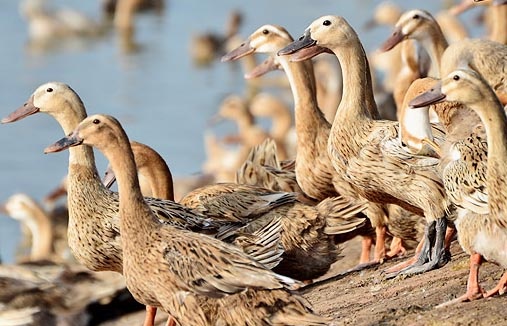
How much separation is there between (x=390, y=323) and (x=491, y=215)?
807mm

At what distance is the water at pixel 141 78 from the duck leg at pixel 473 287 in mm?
10008

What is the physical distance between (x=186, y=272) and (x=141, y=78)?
20.4m

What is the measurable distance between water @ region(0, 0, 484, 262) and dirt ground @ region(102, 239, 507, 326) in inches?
319

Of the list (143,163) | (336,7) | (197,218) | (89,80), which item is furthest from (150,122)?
(197,218)

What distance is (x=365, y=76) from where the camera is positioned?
10.4 meters

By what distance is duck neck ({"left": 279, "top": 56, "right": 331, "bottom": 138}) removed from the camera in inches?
442

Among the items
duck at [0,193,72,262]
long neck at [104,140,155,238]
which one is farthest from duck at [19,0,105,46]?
long neck at [104,140,155,238]

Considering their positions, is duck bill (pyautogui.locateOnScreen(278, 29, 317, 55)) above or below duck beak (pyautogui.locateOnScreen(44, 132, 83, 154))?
above

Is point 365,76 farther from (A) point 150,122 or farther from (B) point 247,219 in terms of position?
(A) point 150,122

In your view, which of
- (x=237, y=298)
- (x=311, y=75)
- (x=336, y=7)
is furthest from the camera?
(x=336, y=7)

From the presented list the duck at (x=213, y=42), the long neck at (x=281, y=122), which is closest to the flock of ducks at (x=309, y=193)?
the long neck at (x=281, y=122)

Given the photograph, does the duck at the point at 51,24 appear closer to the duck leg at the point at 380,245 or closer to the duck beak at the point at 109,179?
the duck beak at the point at 109,179

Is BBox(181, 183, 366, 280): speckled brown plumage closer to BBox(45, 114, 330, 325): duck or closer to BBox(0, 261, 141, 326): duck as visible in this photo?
BBox(0, 261, 141, 326): duck

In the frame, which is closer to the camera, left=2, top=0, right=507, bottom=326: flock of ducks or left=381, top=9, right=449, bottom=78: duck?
left=2, top=0, right=507, bottom=326: flock of ducks
